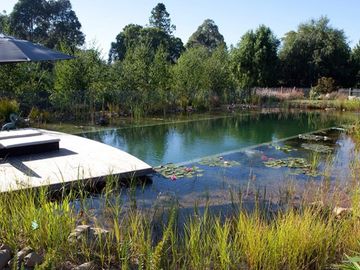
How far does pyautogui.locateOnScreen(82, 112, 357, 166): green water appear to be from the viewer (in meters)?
8.68

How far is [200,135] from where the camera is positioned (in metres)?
11.3

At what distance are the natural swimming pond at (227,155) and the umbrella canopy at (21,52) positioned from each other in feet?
7.35

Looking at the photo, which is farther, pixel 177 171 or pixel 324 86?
pixel 324 86

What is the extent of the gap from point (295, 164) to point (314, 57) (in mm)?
22406

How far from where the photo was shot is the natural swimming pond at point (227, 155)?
5.70m

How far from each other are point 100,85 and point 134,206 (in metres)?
11.5

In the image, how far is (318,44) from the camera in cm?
2791

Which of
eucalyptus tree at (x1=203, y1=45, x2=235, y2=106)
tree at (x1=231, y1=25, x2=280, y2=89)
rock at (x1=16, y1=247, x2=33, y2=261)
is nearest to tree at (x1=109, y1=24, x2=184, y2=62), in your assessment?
tree at (x1=231, y1=25, x2=280, y2=89)

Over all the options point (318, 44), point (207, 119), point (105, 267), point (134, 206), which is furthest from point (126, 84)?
point (318, 44)

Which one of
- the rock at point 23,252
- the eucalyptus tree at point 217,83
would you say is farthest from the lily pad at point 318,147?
the eucalyptus tree at point 217,83

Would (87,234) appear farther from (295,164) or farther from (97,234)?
(295,164)

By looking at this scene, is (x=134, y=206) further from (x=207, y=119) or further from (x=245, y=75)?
(x=245, y=75)

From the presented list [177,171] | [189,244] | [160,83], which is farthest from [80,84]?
[189,244]

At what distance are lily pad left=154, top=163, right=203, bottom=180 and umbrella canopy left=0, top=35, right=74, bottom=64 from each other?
2468 millimetres
